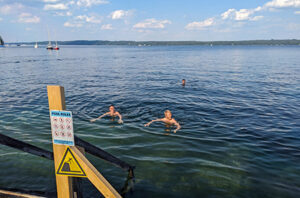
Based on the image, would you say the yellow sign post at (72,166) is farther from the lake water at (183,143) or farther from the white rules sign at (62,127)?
the lake water at (183,143)

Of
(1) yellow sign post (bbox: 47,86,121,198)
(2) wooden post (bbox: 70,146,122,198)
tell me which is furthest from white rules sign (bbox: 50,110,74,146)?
(2) wooden post (bbox: 70,146,122,198)

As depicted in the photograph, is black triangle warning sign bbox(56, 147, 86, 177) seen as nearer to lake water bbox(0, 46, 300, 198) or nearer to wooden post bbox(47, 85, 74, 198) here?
wooden post bbox(47, 85, 74, 198)

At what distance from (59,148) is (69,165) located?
15.0 inches

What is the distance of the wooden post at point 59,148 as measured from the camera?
3549 mm

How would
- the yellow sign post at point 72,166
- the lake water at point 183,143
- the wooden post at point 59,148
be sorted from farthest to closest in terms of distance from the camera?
the lake water at point 183,143 < the yellow sign post at point 72,166 < the wooden post at point 59,148

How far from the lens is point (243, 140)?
10.9 m

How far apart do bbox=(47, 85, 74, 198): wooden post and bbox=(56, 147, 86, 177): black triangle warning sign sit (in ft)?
0.30

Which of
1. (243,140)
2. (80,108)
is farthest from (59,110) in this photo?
(80,108)

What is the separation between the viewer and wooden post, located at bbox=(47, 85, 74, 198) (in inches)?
140

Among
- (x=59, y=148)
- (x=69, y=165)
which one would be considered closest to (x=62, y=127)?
(x=59, y=148)

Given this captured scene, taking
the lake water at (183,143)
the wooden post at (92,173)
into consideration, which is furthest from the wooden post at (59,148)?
the lake water at (183,143)

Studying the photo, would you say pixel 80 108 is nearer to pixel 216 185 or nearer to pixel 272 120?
pixel 216 185

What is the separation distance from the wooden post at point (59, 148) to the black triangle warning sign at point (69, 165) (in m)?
0.09

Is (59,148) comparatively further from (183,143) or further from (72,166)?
(183,143)
